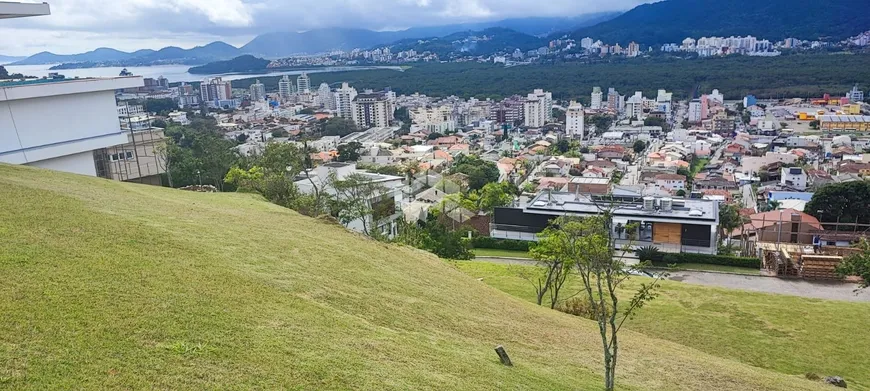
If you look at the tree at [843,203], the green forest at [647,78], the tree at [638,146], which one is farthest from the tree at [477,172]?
the green forest at [647,78]

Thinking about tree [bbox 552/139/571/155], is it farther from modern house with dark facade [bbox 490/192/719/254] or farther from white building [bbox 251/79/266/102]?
white building [bbox 251/79/266/102]

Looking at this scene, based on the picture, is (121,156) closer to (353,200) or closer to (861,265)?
(353,200)

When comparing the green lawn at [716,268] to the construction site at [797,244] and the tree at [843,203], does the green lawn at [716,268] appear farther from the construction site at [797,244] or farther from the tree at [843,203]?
the tree at [843,203]

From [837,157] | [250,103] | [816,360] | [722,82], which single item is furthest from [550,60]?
[816,360]

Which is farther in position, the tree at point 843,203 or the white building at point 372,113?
the white building at point 372,113

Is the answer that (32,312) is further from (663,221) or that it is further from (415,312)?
(663,221)

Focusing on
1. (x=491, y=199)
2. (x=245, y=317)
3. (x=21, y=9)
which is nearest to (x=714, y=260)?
(x=491, y=199)
